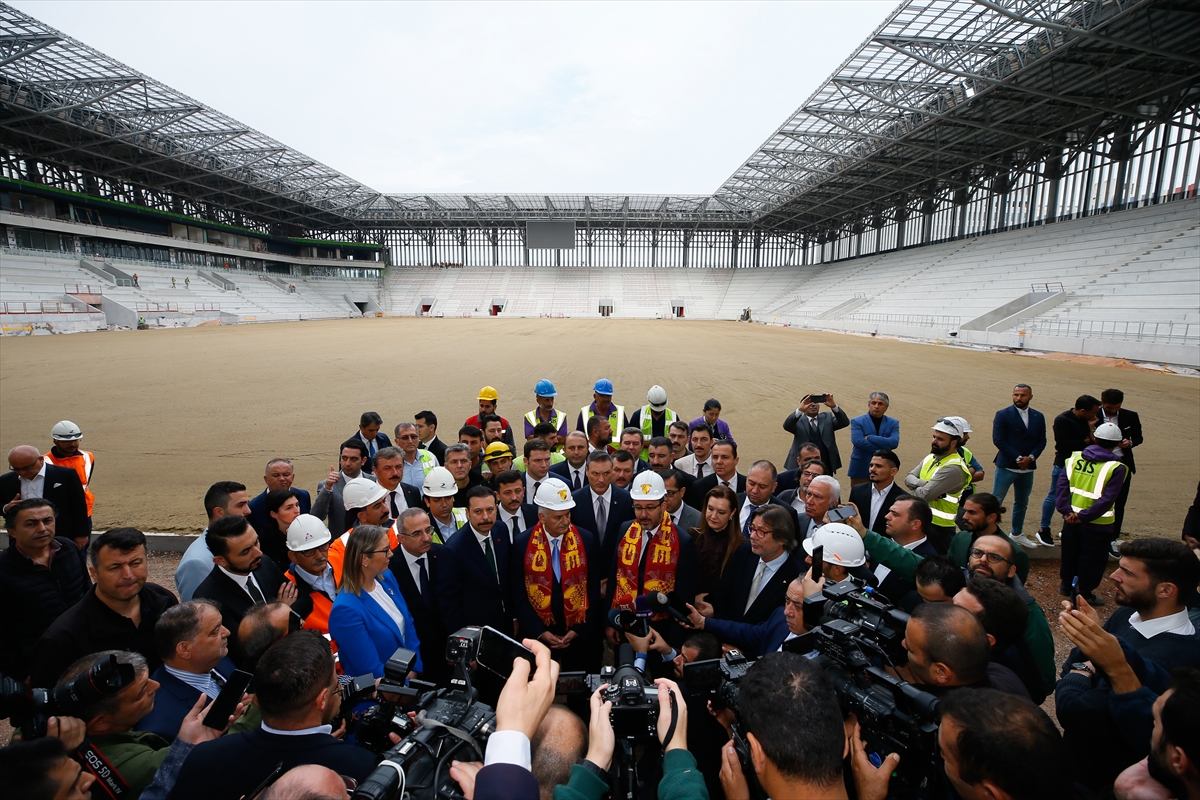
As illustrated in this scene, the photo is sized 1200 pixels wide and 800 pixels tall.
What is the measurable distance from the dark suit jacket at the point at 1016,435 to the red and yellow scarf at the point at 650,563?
17.0ft

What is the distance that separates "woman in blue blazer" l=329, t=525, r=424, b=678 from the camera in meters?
2.78

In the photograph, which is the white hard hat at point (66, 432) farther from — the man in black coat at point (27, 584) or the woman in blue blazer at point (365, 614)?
the woman in blue blazer at point (365, 614)

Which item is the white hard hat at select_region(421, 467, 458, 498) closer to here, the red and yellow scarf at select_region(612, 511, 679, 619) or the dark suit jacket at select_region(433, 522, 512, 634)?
the dark suit jacket at select_region(433, 522, 512, 634)

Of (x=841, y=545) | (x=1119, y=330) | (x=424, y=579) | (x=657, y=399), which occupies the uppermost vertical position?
(x=1119, y=330)

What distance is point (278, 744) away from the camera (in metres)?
1.72

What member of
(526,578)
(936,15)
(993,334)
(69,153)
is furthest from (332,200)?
(526,578)

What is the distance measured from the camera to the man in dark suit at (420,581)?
349 centimetres

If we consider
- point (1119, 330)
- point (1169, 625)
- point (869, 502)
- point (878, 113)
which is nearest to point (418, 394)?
point (869, 502)

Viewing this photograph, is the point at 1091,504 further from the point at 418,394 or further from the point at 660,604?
the point at 418,394

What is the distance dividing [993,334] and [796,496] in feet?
91.2

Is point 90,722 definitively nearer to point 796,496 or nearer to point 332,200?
point 796,496

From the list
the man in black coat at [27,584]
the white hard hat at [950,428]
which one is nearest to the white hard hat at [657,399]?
the white hard hat at [950,428]

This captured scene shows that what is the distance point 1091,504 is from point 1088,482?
0.67ft

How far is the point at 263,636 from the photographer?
2523 millimetres
